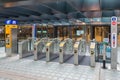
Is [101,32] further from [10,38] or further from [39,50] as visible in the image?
[10,38]

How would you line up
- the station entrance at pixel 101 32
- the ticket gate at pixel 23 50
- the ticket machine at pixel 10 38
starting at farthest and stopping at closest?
the station entrance at pixel 101 32
the ticket machine at pixel 10 38
the ticket gate at pixel 23 50

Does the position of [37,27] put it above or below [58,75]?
above

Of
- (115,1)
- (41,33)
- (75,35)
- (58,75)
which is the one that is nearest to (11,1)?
(58,75)

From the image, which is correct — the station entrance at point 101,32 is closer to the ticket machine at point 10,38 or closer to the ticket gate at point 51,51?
the ticket gate at point 51,51

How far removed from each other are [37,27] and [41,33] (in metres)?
1.32

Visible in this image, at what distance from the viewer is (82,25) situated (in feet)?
52.9

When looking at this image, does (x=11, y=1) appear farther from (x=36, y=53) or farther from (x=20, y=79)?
(x=20, y=79)

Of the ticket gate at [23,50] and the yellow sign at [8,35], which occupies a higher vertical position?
the yellow sign at [8,35]

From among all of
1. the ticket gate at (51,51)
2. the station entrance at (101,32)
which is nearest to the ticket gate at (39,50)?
the ticket gate at (51,51)

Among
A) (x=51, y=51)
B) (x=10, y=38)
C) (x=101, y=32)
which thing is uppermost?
(x=101, y=32)

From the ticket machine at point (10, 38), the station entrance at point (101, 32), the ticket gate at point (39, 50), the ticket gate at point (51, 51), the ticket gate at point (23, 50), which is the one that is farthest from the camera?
the station entrance at point (101, 32)

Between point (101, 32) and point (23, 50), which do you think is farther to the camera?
point (101, 32)

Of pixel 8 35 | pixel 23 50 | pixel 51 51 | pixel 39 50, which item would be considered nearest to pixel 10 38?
pixel 8 35

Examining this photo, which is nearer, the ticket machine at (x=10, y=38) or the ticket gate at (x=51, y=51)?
the ticket gate at (x=51, y=51)
